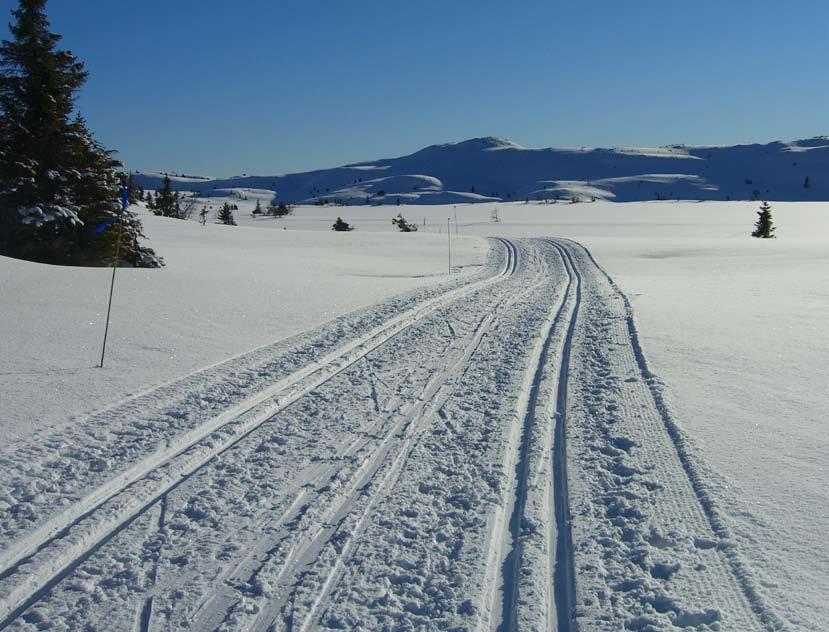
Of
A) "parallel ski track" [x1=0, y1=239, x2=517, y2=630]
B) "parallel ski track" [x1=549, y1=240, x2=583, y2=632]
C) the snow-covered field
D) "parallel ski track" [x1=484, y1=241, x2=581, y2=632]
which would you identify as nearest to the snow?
the snow-covered field

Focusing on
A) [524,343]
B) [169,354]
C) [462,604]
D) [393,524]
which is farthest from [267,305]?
[462,604]

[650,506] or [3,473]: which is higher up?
[650,506]

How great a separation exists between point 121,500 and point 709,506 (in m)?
4.20

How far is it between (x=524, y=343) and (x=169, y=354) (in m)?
5.23

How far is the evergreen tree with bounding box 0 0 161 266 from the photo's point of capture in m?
19.5

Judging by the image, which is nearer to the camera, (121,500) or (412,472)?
(121,500)

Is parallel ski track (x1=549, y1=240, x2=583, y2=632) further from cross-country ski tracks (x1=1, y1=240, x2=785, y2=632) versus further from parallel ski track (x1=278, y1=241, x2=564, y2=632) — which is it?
parallel ski track (x1=278, y1=241, x2=564, y2=632)

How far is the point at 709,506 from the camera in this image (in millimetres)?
4469

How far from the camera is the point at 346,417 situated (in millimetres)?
6387

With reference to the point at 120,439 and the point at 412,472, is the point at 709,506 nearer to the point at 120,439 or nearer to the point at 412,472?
the point at 412,472

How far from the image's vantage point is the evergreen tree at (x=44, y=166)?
19.5 meters

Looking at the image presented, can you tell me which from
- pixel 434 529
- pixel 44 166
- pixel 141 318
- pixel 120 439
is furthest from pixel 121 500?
pixel 44 166

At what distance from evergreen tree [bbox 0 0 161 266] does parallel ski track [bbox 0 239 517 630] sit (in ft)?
49.3

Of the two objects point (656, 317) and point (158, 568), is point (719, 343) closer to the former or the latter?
point (656, 317)
